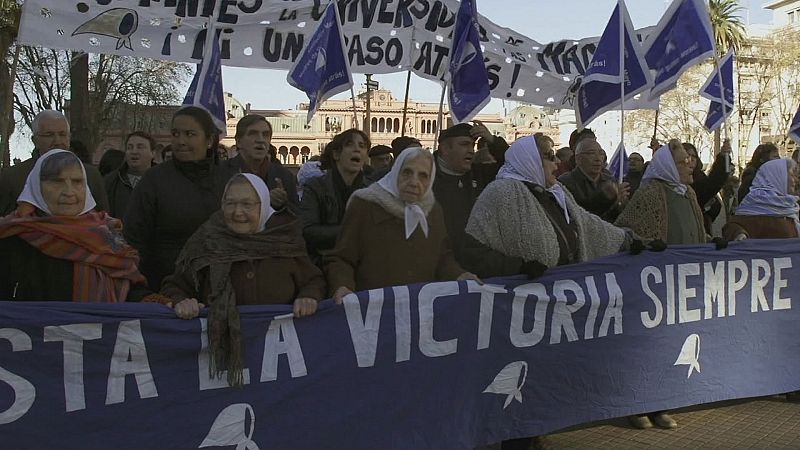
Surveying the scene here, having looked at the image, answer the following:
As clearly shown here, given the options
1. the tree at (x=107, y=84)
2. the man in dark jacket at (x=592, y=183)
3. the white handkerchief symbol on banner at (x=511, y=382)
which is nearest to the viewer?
the white handkerchief symbol on banner at (x=511, y=382)

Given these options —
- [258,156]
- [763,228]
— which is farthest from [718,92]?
[258,156]

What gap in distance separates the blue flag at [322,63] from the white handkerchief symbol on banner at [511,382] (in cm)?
305

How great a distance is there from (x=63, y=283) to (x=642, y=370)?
327cm

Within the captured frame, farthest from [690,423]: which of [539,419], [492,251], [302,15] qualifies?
[302,15]

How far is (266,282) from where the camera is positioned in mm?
3551

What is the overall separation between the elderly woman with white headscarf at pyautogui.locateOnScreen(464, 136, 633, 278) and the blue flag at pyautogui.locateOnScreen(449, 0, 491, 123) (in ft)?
7.84

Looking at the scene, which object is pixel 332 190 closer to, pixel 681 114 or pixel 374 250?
pixel 374 250

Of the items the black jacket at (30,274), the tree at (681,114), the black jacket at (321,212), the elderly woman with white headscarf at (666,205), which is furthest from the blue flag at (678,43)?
the tree at (681,114)

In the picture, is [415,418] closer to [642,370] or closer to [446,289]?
[446,289]

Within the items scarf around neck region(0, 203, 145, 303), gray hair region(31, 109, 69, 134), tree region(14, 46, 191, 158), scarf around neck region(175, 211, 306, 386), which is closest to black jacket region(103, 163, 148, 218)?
gray hair region(31, 109, 69, 134)

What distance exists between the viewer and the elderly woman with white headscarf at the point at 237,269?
11.1 ft

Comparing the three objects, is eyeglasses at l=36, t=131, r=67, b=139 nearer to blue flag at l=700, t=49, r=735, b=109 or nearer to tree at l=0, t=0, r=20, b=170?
blue flag at l=700, t=49, r=735, b=109

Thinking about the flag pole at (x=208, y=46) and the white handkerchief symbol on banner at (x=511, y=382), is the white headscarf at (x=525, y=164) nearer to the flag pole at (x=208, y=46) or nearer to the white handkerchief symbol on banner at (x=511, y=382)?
the white handkerchief symbol on banner at (x=511, y=382)

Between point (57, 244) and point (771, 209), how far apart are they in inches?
202
